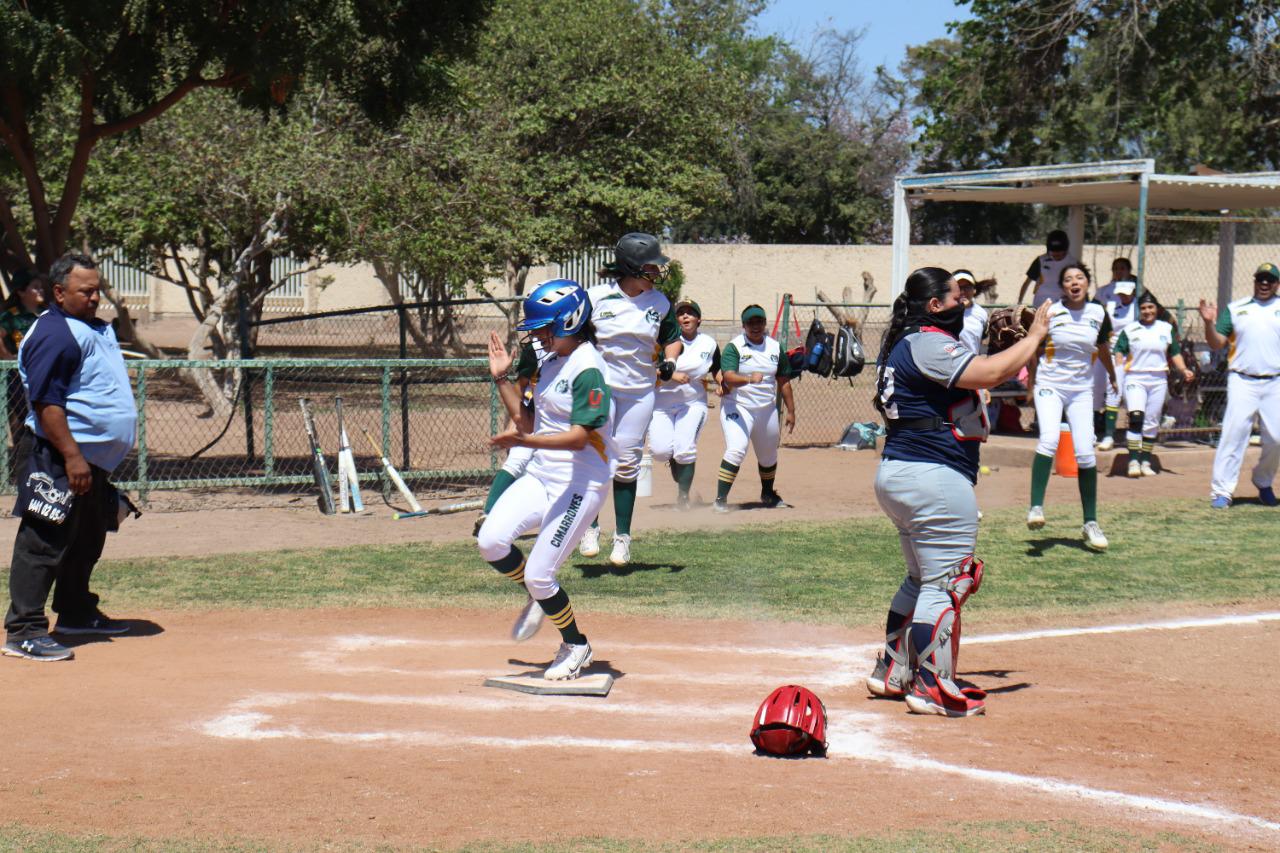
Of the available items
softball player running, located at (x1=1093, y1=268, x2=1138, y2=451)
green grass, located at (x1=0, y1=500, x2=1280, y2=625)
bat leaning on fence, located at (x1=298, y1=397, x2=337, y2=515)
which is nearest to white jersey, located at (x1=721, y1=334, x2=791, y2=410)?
green grass, located at (x1=0, y1=500, x2=1280, y2=625)

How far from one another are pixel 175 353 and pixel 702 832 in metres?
29.7

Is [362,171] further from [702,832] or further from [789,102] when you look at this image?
[789,102]

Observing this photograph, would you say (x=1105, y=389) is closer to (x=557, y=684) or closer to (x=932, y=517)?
(x=932, y=517)

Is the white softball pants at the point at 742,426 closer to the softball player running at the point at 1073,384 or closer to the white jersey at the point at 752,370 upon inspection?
the white jersey at the point at 752,370

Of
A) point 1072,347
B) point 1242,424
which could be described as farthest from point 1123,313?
point 1072,347

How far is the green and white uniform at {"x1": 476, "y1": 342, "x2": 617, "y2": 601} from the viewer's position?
6.67 m

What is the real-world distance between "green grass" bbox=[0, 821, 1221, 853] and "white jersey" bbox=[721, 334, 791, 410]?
27.4 ft

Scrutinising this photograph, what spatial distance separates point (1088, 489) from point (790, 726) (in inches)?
230

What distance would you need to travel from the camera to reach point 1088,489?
418 inches

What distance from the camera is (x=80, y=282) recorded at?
24.5ft

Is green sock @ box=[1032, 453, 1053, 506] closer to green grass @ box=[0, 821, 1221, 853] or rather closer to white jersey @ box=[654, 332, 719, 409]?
white jersey @ box=[654, 332, 719, 409]

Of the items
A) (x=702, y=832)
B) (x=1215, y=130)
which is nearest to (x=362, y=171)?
(x=702, y=832)

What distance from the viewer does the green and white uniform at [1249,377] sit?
503 inches

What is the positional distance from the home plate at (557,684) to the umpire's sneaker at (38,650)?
2361 mm
